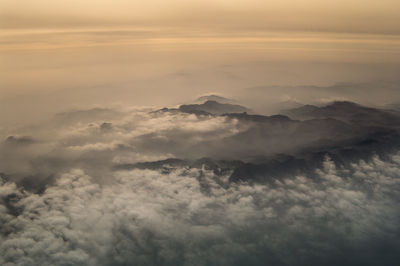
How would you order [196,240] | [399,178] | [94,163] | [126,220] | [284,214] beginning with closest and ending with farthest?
[196,240]
[126,220]
[284,214]
[399,178]
[94,163]

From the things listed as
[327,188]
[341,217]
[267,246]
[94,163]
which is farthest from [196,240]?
[94,163]

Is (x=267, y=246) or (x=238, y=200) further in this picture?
(x=238, y=200)

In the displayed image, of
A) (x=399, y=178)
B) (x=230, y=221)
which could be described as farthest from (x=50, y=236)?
(x=399, y=178)

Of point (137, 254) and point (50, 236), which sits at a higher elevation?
point (50, 236)

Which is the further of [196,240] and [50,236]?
[196,240]

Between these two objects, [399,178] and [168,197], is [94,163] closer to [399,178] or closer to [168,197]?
[168,197]

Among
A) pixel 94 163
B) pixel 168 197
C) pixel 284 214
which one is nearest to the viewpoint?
→ pixel 284 214

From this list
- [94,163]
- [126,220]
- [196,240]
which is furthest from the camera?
[94,163]

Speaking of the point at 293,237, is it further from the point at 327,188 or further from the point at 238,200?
the point at 327,188

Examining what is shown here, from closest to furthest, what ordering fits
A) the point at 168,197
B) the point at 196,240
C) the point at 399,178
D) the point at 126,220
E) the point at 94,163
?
the point at 196,240, the point at 126,220, the point at 168,197, the point at 399,178, the point at 94,163
